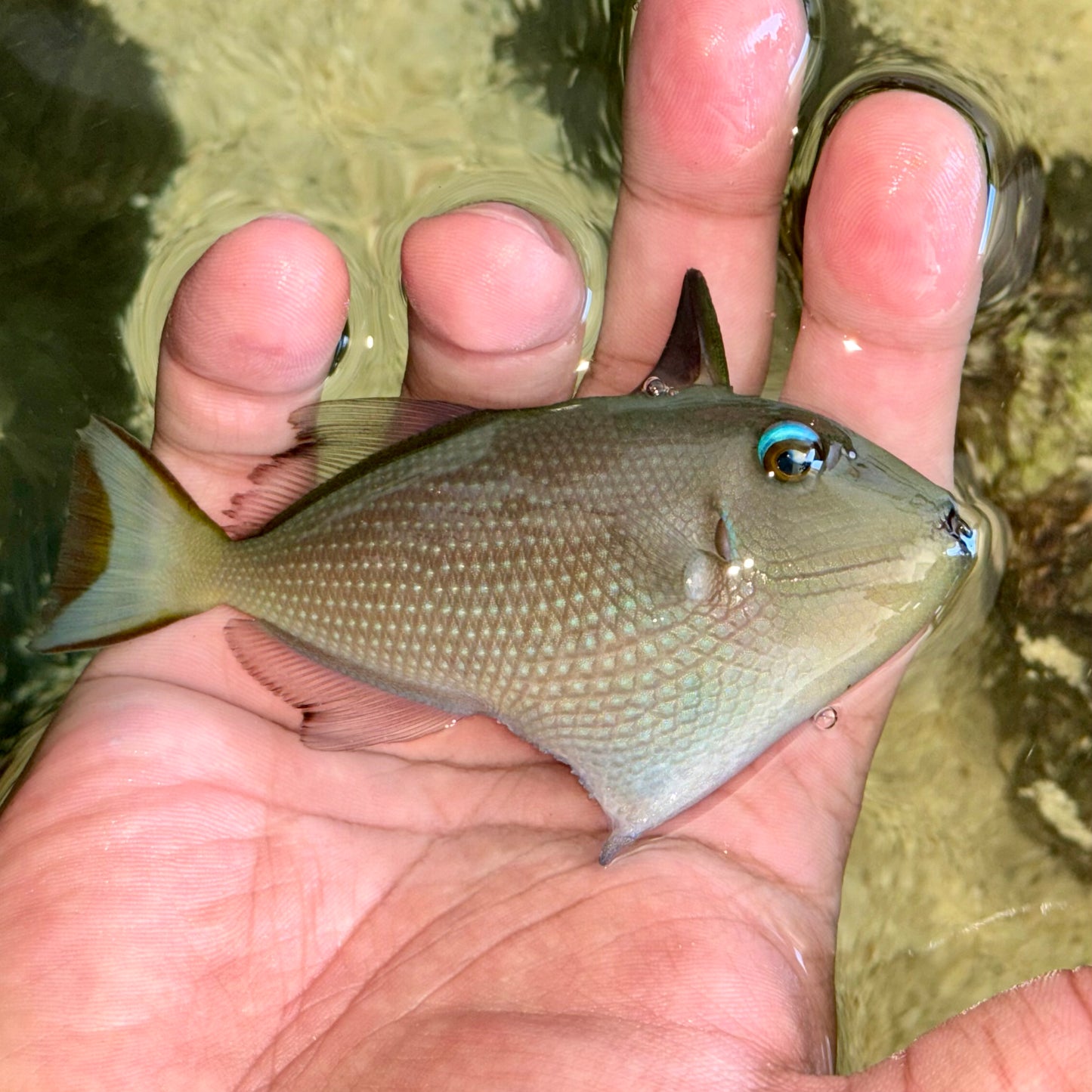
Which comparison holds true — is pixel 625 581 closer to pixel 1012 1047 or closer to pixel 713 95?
pixel 1012 1047

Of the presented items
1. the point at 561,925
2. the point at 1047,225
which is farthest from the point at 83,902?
the point at 1047,225

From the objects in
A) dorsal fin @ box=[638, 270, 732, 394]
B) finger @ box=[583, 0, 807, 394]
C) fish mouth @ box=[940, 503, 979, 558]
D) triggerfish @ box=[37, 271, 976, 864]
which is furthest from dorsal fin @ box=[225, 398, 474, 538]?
fish mouth @ box=[940, 503, 979, 558]

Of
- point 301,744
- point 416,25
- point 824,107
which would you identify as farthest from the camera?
point 416,25

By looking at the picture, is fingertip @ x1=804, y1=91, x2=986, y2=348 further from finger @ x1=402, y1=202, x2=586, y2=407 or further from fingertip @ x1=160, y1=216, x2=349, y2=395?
fingertip @ x1=160, y1=216, x2=349, y2=395

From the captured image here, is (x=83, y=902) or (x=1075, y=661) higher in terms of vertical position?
(x=1075, y=661)

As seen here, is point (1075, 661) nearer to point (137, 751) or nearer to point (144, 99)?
point (137, 751)

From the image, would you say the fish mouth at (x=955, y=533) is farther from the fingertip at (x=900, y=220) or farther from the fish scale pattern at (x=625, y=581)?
the fingertip at (x=900, y=220)

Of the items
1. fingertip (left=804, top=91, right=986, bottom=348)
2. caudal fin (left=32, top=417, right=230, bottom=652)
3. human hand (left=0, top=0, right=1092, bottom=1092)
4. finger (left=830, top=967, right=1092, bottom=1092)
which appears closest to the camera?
finger (left=830, top=967, right=1092, bottom=1092)
